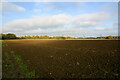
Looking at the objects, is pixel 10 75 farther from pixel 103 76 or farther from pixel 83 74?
pixel 103 76

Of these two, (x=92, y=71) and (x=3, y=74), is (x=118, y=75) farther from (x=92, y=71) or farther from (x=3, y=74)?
(x=3, y=74)

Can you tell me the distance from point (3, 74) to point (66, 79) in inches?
182

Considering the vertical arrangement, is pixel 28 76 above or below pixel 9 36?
below

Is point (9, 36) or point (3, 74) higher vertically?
point (9, 36)

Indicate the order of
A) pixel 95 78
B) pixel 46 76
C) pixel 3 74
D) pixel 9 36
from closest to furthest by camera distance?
1. pixel 95 78
2. pixel 46 76
3. pixel 3 74
4. pixel 9 36

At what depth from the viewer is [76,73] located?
5523 mm

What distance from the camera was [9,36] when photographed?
5709 cm

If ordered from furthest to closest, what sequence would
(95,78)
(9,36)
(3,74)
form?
(9,36) < (3,74) < (95,78)

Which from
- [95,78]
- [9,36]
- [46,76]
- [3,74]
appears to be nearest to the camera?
[95,78]

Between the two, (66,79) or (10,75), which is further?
(10,75)

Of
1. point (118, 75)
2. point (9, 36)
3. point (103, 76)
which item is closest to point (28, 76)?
point (103, 76)

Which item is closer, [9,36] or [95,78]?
[95,78]

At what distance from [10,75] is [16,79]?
852 mm

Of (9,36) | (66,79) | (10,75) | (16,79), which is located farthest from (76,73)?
(9,36)
